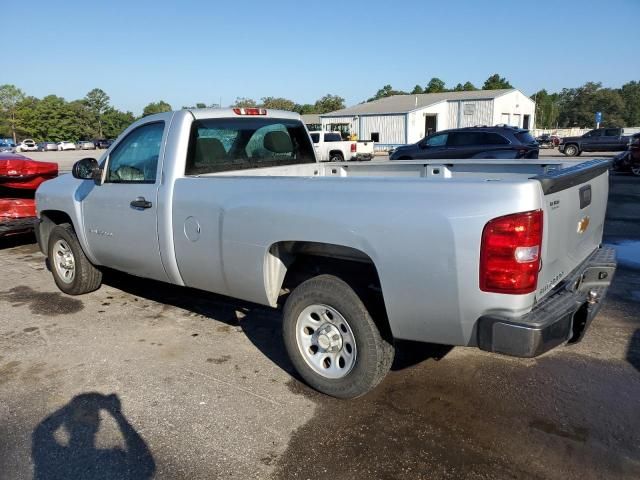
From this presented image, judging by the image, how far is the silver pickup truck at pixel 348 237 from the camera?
8.58 feet

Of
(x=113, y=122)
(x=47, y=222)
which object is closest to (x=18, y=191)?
(x=47, y=222)

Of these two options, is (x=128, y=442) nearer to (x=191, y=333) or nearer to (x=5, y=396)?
(x=5, y=396)

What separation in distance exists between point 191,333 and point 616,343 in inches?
144

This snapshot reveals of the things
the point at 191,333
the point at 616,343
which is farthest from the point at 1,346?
the point at 616,343

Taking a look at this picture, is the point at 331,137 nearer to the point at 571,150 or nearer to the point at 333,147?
the point at 333,147

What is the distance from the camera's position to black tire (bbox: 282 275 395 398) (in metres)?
3.15

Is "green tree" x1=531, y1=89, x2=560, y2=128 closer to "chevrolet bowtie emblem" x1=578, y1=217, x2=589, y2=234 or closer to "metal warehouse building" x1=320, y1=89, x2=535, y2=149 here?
"metal warehouse building" x1=320, y1=89, x2=535, y2=149

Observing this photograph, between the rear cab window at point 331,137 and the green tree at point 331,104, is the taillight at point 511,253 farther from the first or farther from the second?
the green tree at point 331,104

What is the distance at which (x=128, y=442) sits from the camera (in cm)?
304

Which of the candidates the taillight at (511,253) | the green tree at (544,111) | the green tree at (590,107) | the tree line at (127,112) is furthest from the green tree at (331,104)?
the taillight at (511,253)

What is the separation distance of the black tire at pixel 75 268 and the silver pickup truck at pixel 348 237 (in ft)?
0.85

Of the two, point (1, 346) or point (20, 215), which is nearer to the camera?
point (1, 346)

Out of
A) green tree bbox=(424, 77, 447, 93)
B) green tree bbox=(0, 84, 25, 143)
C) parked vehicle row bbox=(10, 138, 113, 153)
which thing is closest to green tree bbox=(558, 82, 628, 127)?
green tree bbox=(424, 77, 447, 93)

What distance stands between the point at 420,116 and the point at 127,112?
8496 cm
